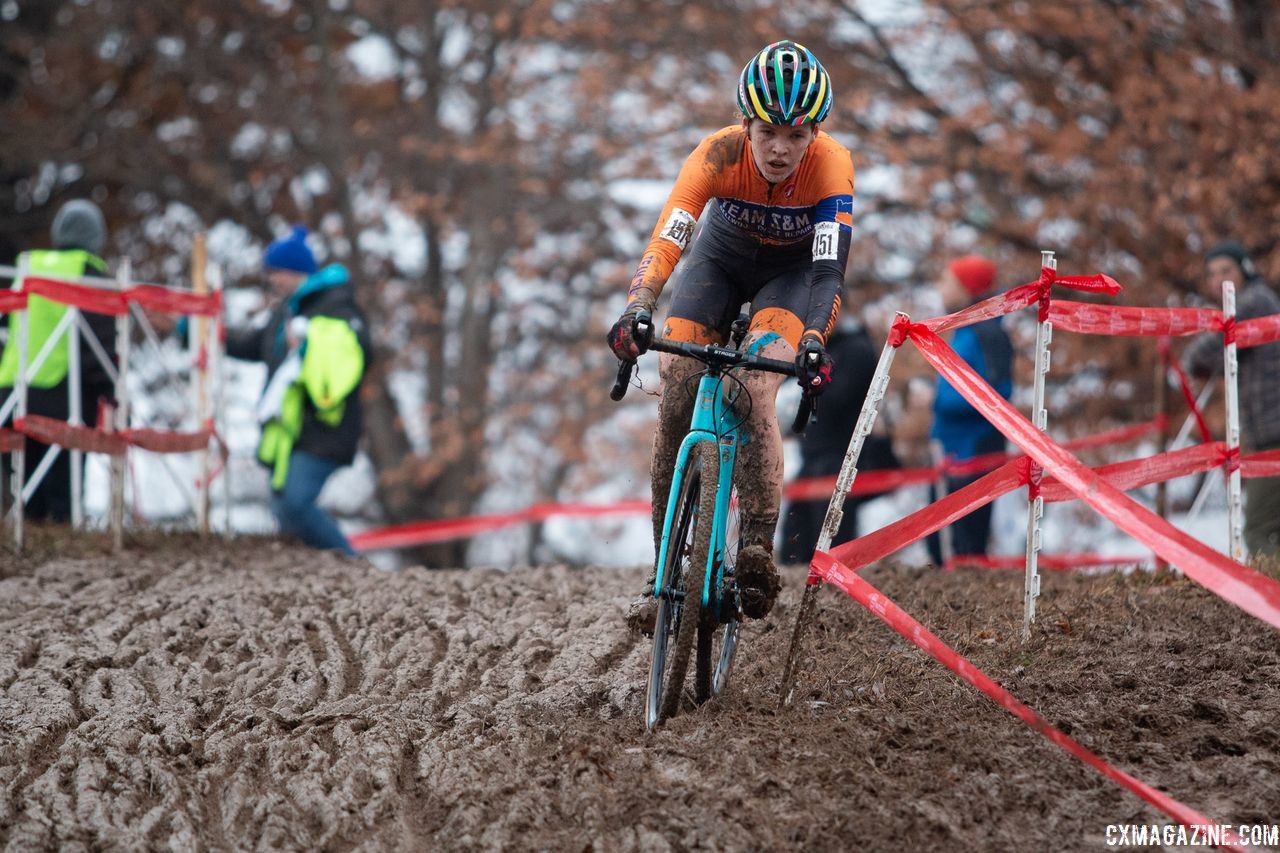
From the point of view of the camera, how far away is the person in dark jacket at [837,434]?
9.40 meters

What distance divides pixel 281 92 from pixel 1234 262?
14.3m

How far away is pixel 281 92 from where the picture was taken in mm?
19453

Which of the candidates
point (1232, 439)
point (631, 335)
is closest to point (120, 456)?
point (631, 335)

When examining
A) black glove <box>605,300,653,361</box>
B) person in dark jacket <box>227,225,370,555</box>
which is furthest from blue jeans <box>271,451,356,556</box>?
black glove <box>605,300,653,361</box>

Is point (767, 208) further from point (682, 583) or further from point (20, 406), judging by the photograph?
point (20, 406)

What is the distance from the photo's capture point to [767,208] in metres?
5.59

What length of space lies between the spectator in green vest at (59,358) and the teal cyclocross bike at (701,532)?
5567 mm

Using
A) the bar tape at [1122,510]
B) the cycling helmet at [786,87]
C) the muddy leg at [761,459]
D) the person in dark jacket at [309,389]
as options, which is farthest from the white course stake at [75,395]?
the bar tape at [1122,510]

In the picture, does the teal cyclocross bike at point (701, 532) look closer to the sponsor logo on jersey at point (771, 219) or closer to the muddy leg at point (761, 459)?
the muddy leg at point (761, 459)

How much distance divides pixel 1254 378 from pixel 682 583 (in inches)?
193

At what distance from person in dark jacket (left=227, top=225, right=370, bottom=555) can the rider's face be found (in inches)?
191

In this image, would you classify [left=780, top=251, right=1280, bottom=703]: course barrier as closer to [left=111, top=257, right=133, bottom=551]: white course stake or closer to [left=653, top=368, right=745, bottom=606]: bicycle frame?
[left=653, top=368, right=745, bottom=606]: bicycle frame

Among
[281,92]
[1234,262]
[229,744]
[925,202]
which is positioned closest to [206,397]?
[229,744]

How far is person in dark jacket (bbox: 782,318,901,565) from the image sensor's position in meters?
9.40
